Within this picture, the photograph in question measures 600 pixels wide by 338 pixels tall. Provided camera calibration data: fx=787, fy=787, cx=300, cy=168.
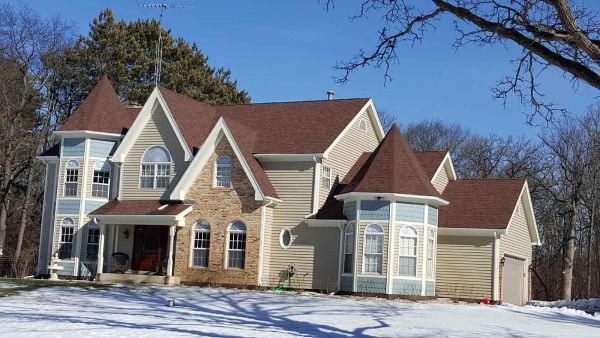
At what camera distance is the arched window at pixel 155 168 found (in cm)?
3266

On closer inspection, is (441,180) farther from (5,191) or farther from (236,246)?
(5,191)

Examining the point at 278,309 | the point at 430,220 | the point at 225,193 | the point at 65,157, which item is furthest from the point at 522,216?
the point at 65,157

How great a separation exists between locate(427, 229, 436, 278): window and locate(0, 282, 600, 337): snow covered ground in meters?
3.21

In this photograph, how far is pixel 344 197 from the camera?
96.5 feet

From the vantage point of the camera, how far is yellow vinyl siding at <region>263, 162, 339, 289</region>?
A: 3047cm

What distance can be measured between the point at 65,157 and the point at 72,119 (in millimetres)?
1726

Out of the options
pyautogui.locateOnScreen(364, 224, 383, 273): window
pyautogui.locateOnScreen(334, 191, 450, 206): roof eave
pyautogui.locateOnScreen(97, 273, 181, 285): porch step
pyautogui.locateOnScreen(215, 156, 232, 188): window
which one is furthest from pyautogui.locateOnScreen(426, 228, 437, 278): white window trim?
pyautogui.locateOnScreen(97, 273, 181, 285): porch step

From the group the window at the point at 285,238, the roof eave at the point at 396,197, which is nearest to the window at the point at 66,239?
the window at the point at 285,238

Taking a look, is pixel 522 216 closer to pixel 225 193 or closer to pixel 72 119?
pixel 225 193

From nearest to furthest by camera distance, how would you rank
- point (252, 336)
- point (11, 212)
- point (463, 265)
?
point (252, 336), point (463, 265), point (11, 212)

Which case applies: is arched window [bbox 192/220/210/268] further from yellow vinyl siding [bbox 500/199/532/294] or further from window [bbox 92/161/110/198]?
yellow vinyl siding [bbox 500/199/532/294]

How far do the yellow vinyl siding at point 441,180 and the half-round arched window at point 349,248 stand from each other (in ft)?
18.1

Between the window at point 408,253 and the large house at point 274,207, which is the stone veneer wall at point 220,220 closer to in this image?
the large house at point 274,207

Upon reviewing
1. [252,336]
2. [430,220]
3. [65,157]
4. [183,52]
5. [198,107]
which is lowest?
[252,336]
